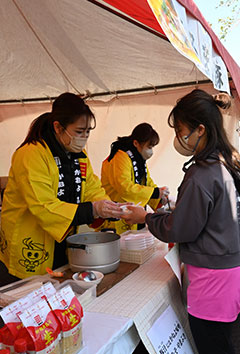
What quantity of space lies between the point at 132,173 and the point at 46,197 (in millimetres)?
1449

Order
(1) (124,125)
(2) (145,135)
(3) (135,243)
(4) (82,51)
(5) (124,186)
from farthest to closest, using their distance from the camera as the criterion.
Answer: (1) (124,125)
(4) (82,51)
(2) (145,135)
(5) (124,186)
(3) (135,243)

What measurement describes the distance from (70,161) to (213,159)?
0.82 meters

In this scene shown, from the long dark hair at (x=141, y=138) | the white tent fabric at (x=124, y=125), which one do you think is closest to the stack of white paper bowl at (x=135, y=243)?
the long dark hair at (x=141, y=138)

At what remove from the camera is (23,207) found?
1660mm

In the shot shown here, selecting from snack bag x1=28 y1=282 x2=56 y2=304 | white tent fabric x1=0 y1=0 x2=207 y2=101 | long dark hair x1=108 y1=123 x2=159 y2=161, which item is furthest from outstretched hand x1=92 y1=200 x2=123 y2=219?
white tent fabric x1=0 y1=0 x2=207 y2=101

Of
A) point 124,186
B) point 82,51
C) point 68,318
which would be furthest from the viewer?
point 82,51

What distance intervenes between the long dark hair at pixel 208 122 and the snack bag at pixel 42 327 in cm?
81

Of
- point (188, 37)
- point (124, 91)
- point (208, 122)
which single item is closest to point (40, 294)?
point (208, 122)

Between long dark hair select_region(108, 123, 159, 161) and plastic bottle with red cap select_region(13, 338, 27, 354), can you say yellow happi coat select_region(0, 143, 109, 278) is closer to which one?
plastic bottle with red cap select_region(13, 338, 27, 354)

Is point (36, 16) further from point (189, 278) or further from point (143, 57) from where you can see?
point (189, 278)

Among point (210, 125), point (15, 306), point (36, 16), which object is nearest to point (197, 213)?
Result: point (210, 125)

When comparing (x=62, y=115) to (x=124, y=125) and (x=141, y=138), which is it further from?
(x=124, y=125)

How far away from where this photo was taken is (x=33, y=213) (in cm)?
158

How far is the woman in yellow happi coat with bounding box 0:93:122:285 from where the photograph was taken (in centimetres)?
158
